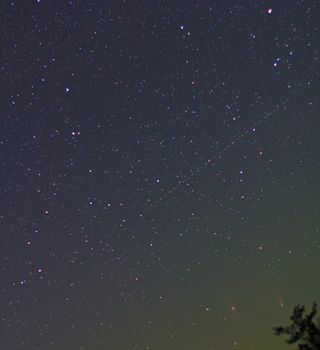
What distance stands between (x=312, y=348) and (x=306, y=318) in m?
0.75

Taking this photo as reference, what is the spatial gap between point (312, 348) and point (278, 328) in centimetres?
97

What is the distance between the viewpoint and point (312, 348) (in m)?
31.1

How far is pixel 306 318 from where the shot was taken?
31.3m

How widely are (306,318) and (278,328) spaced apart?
0.73m

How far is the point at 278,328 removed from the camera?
3144cm
